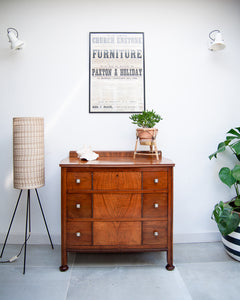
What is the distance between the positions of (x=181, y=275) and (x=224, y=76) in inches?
81.5

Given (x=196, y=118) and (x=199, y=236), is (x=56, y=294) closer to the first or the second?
(x=199, y=236)

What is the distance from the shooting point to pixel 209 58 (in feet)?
8.30

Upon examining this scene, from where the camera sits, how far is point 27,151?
2.03m

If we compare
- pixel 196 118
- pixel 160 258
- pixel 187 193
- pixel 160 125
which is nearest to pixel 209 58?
pixel 196 118

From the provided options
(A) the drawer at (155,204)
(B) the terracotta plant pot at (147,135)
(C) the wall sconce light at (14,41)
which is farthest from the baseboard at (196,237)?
(C) the wall sconce light at (14,41)

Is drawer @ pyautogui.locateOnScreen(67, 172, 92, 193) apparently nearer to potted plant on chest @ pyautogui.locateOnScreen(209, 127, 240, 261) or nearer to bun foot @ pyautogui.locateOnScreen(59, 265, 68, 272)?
bun foot @ pyautogui.locateOnScreen(59, 265, 68, 272)

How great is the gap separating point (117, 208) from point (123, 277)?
0.56 meters

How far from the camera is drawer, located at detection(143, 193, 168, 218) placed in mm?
1978

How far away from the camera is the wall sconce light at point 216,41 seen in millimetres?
2297

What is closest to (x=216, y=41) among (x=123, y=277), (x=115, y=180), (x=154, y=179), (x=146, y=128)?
(x=146, y=128)

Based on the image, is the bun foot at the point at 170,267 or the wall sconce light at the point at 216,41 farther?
the wall sconce light at the point at 216,41

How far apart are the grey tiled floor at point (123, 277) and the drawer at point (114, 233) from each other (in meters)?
0.26

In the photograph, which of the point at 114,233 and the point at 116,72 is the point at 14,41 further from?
the point at 114,233

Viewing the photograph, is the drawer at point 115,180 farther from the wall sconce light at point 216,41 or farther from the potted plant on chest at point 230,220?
the wall sconce light at point 216,41
